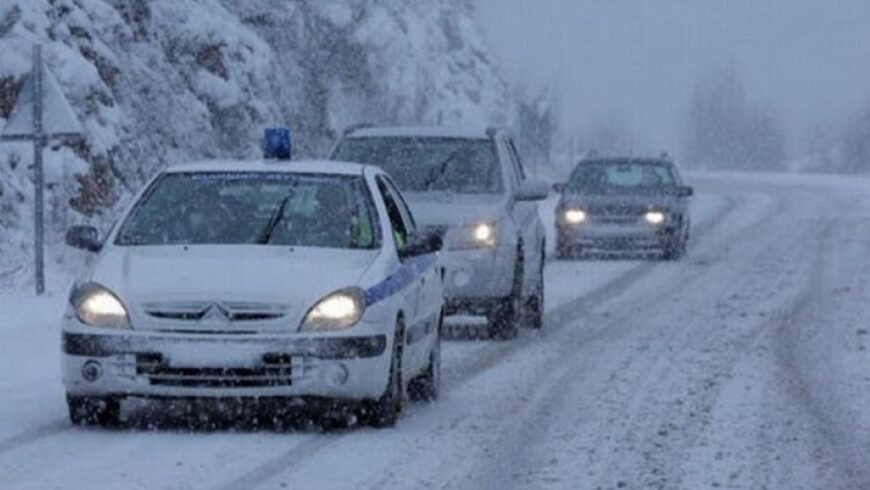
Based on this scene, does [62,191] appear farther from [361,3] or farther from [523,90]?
[523,90]

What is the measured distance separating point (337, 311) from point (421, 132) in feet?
28.8

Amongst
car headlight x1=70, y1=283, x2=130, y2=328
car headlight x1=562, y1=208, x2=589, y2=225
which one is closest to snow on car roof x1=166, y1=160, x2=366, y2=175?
car headlight x1=70, y1=283, x2=130, y2=328

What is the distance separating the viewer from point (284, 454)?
11.5 m

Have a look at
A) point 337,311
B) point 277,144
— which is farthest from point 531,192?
point 337,311

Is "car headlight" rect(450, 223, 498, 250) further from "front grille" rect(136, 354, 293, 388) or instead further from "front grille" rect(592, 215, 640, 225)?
"front grille" rect(592, 215, 640, 225)

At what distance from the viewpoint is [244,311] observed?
12.1m

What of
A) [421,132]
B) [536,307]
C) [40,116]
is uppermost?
[40,116]

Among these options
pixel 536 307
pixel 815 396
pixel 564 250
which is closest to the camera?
pixel 815 396

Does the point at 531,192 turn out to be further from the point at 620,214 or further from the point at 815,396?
the point at 620,214

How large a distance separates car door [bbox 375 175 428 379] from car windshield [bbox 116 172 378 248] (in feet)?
0.90

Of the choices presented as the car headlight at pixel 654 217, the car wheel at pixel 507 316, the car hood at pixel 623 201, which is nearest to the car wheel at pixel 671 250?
the car headlight at pixel 654 217

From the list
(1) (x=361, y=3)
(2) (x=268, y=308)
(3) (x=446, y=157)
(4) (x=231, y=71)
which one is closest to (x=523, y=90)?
(1) (x=361, y=3)

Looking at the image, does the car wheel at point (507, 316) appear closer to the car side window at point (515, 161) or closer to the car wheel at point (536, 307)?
the car wheel at point (536, 307)

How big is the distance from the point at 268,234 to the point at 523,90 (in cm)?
11881
